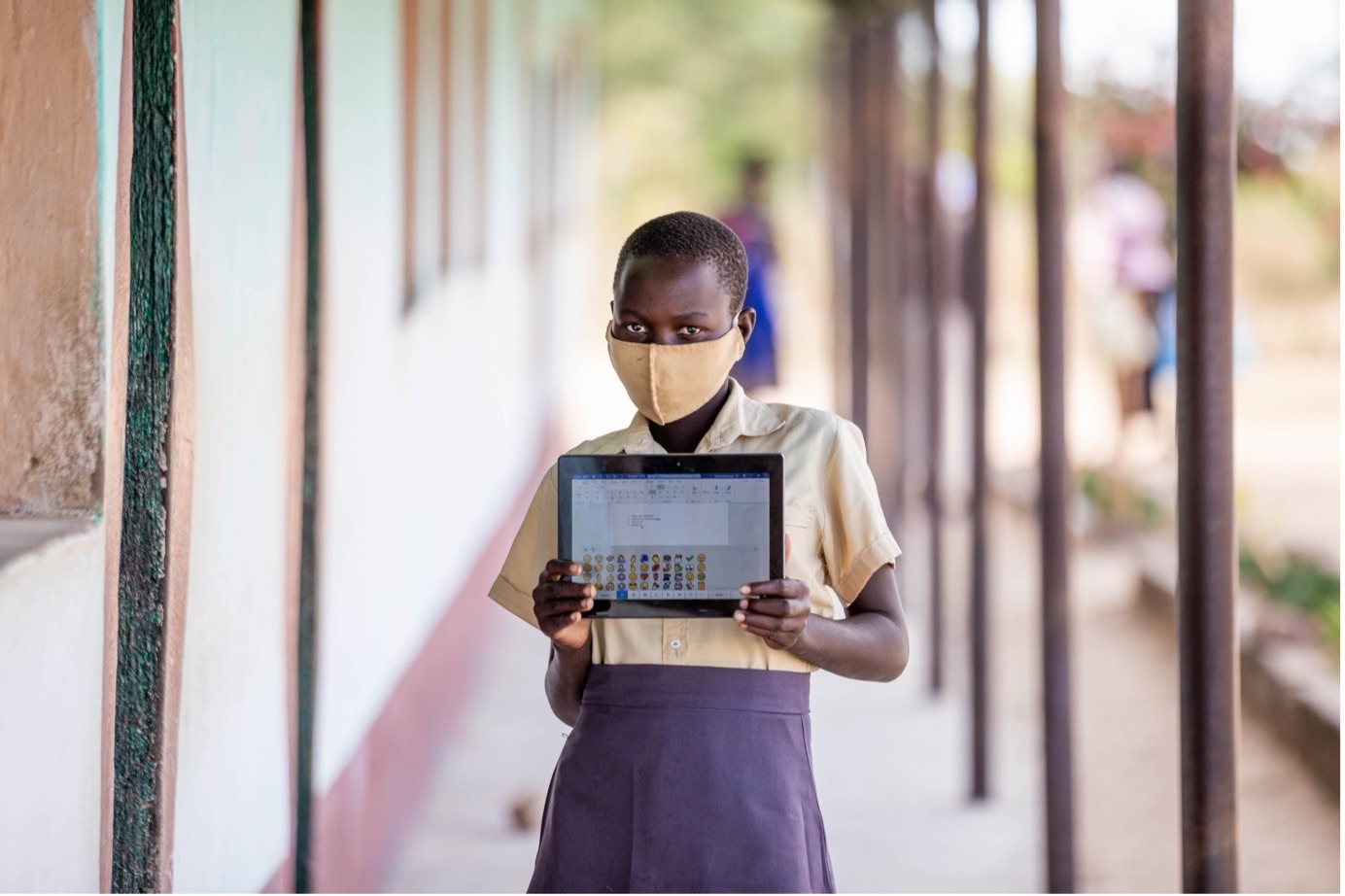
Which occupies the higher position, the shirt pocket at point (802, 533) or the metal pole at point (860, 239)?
the metal pole at point (860, 239)

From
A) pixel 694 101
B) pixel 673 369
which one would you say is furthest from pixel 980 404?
pixel 694 101

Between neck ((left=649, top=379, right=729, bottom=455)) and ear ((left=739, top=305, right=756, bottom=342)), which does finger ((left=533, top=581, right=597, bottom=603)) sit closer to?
neck ((left=649, top=379, right=729, bottom=455))

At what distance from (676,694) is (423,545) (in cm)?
306

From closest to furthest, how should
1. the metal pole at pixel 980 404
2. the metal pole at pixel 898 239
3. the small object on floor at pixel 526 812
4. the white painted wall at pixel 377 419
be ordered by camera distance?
the white painted wall at pixel 377 419
the small object on floor at pixel 526 812
the metal pole at pixel 980 404
the metal pole at pixel 898 239

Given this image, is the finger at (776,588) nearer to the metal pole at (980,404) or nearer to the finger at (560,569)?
the finger at (560,569)

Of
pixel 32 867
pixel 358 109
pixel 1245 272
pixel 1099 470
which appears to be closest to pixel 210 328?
pixel 32 867

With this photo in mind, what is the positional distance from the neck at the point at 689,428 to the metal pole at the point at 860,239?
25.0 ft

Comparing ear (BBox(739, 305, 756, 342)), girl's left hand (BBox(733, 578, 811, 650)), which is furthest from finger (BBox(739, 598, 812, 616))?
ear (BBox(739, 305, 756, 342))

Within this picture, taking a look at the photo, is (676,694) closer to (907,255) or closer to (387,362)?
(387,362)

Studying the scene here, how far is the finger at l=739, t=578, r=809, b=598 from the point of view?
1799 millimetres

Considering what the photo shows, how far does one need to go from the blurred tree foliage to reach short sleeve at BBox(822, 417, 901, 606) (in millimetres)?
27481

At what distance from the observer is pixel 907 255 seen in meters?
10.9

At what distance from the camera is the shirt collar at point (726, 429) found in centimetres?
198

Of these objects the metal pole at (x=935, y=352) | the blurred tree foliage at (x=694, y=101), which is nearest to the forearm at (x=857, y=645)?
the metal pole at (x=935, y=352)
